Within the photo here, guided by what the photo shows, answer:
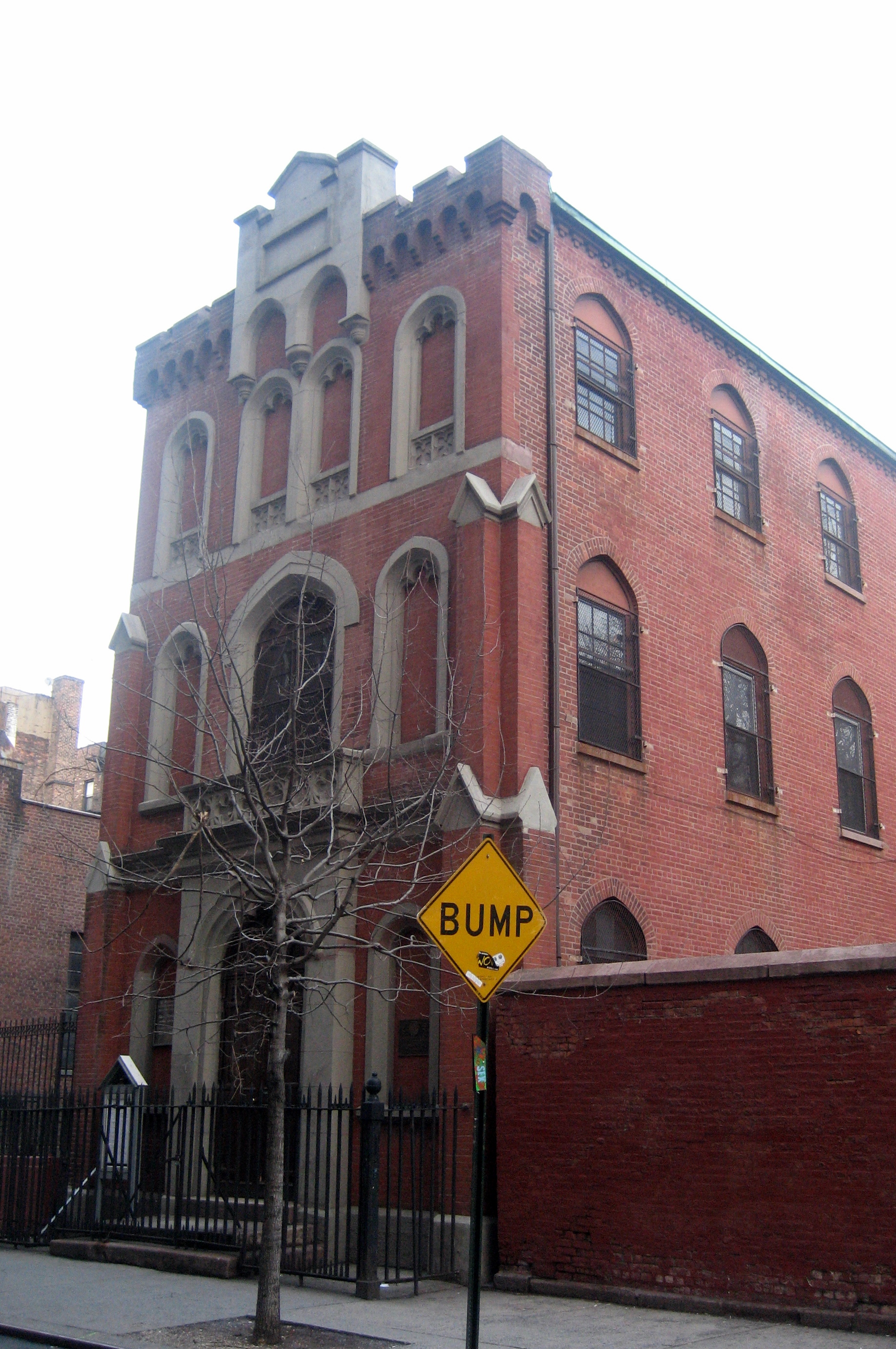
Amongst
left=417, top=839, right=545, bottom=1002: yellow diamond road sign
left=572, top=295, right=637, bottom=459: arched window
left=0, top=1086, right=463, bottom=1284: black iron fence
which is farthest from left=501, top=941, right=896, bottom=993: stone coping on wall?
left=572, top=295, right=637, bottom=459: arched window

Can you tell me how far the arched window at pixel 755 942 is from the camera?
18156 mm

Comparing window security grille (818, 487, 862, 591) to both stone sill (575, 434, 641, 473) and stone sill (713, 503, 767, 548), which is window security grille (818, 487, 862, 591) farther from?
stone sill (575, 434, 641, 473)

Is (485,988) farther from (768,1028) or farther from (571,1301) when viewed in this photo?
(571,1301)

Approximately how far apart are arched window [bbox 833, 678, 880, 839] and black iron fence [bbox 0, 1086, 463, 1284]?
393 inches

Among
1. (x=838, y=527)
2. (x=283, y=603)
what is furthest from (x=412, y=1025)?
(x=838, y=527)

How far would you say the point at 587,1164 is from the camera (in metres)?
12.4

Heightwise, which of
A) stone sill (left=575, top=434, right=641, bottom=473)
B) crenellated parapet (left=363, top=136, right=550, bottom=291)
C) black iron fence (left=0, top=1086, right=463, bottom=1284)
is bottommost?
black iron fence (left=0, top=1086, right=463, bottom=1284)

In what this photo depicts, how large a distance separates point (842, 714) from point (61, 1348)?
1592 cm

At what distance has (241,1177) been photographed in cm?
1628

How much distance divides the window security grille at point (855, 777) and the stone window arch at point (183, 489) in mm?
10718

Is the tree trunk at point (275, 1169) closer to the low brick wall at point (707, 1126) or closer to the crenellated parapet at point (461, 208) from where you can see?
the low brick wall at point (707, 1126)

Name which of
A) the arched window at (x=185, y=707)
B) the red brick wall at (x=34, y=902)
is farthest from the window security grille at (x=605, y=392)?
the red brick wall at (x=34, y=902)

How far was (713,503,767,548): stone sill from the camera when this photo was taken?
20016mm

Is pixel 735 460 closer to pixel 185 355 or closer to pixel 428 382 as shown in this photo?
pixel 428 382
